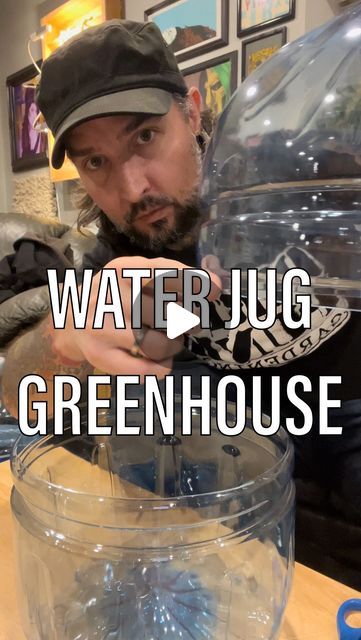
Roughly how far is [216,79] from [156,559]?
140cm

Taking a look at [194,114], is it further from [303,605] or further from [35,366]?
[303,605]

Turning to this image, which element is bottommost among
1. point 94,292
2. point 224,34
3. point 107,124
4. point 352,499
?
point 352,499

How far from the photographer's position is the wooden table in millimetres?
410

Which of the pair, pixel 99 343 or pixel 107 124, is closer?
pixel 99 343

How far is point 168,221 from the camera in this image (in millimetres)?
928

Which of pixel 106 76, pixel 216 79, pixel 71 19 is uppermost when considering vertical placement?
pixel 71 19

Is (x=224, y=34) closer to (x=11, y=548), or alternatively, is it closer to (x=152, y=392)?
(x=152, y=392)

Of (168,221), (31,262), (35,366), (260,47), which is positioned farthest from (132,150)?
(31,262)

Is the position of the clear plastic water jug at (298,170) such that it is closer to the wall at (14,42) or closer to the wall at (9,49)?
the wall at (14,42)

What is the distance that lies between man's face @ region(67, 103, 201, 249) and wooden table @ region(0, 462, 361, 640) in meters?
0.58

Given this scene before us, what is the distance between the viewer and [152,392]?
1.78ft

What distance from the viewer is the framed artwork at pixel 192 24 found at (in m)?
1.45

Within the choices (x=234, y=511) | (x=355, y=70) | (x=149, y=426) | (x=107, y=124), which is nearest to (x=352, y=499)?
(x=149, y=426)

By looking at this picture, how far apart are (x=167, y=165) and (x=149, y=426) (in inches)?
20.3
